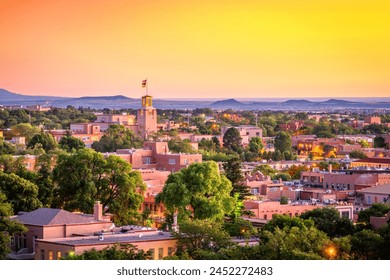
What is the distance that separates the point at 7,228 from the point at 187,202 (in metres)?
6.99

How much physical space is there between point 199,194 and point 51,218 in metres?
6.27

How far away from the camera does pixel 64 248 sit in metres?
18.0

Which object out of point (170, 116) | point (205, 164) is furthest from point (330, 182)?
point (170, 116)

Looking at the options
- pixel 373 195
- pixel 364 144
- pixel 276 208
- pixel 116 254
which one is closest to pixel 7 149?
pixel 373 195

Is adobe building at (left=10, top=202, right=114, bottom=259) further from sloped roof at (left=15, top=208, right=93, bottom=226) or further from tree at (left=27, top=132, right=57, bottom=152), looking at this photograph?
tree at (left=27, top=132, right=57, bottom=152)

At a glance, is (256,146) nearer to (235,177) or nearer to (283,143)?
(283,143)

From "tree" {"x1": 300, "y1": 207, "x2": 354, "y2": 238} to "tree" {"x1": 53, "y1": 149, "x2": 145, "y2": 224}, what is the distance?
419 centimetres

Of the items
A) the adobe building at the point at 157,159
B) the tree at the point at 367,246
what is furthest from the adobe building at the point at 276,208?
the adobe building at the point at 157,159

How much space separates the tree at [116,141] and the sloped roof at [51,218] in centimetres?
3007

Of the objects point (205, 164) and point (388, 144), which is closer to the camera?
point (205, 164)

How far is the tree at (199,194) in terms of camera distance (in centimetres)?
2566

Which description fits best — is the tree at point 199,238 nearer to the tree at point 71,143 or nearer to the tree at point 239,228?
the tree at point 239,228
